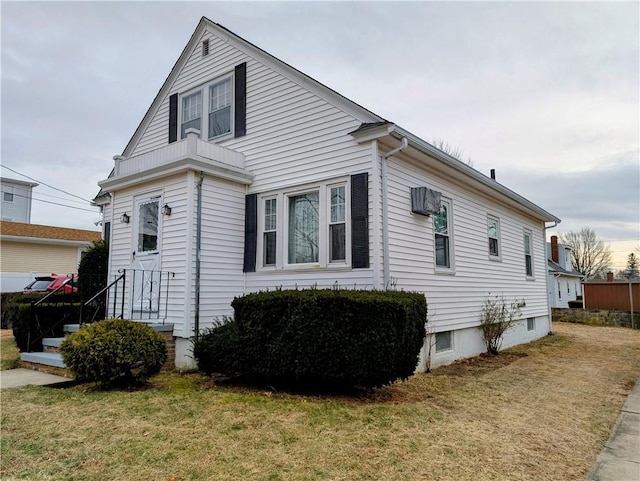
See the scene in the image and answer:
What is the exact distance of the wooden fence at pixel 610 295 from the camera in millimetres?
20266

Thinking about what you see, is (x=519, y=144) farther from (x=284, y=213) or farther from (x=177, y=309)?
(x=177, y=309)

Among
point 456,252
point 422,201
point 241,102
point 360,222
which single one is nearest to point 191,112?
point 241,102

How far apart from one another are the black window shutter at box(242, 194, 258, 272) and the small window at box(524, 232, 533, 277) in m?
8.91

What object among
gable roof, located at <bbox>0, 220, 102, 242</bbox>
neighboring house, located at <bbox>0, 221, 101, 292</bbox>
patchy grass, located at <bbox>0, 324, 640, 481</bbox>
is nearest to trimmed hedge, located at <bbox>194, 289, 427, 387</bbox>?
patchy grass, located at <bbox>0, 324, 640, 481</bbox>

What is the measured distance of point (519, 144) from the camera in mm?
16047

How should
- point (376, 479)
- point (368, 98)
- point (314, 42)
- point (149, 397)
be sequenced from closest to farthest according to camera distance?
1. point (376, 479)
2. point (149, 397)
3. point (314, 42)
4. point (368, 98)

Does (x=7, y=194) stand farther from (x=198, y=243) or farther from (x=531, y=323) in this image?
(x=531, y=323)

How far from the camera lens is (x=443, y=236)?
28.4ft

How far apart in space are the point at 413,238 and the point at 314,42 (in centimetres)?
666

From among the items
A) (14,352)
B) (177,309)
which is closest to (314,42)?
(177,309)

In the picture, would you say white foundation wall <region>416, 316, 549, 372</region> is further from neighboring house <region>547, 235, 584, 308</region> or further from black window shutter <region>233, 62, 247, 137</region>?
neighboring house <region>547, 235, 584, 308</region>

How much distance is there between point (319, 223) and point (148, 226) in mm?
3492

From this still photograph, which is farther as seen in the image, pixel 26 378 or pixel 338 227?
pixel 338 227

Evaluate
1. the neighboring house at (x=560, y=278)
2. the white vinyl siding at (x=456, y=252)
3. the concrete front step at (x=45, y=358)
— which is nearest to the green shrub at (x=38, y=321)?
the concrete front step at (x=45, y=358)
